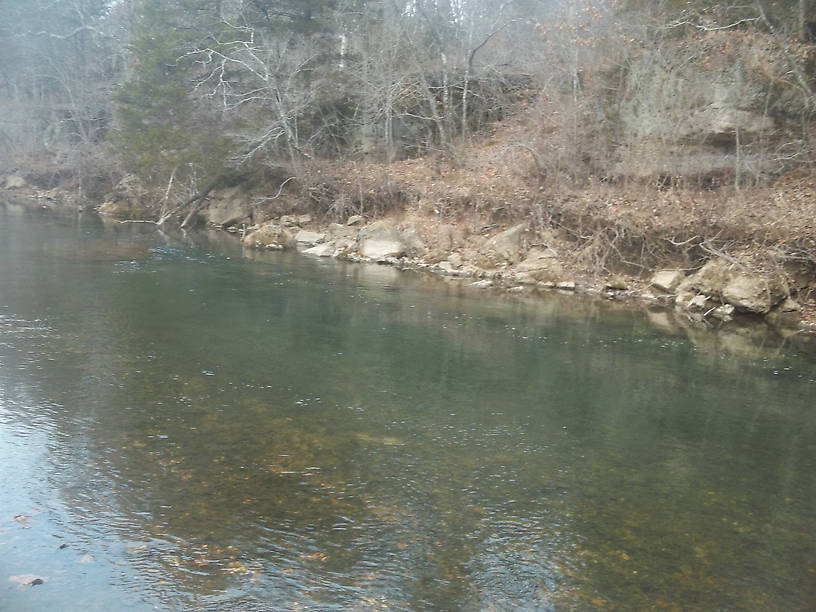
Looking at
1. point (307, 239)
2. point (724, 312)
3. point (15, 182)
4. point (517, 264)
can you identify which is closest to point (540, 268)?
point (517, 264)

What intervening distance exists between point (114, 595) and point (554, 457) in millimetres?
5033

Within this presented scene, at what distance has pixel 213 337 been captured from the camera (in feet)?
42.6

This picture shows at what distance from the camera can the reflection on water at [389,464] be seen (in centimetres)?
562

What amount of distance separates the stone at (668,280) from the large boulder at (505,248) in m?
4.59

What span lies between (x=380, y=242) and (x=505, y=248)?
4.88 metres

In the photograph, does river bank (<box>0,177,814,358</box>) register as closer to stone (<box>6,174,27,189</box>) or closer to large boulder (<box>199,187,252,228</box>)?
large boulder (<box>199,187,252,228</box>)

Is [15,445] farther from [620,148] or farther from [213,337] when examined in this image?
[620,148]

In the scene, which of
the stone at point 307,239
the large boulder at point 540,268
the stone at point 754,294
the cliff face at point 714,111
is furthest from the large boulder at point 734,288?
the stone at point 307,239

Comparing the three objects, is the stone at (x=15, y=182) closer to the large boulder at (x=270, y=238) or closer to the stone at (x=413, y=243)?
the large boulder at (x=270, y=238)

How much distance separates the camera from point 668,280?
1934 cm

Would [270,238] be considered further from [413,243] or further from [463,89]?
[463,89]

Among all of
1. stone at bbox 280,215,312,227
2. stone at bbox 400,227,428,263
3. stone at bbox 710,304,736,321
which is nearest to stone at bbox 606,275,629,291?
stone at bbox 710,304,736,321

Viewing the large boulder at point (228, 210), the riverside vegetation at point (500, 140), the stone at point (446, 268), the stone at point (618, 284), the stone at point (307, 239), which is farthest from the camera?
the large boulder at point (228, 210)

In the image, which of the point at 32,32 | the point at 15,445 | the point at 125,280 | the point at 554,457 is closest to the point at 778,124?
the point at 554,457
